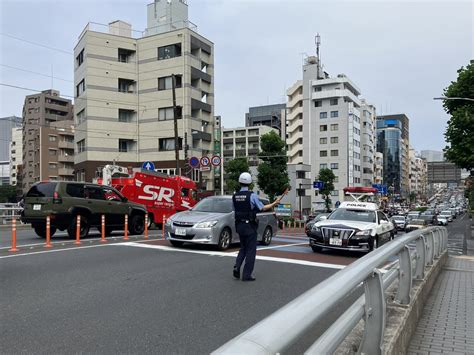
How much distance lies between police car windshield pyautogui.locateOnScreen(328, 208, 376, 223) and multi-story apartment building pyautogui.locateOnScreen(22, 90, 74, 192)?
66.2 meters

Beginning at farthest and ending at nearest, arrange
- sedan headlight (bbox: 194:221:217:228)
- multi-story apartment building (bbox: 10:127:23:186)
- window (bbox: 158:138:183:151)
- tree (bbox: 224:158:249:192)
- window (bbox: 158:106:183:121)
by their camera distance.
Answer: multi-story apartment building (bbox: 10:127:23:186)
tree (bbox: 224:158:249:192)
window (bbox: 158:138:183:151)
window (bbox: 158:106:183:121)
sedan headlight (bbox: 194:221:217:228)

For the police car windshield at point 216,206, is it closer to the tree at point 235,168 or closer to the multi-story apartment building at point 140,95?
the multi-story apartment building at point 140,95

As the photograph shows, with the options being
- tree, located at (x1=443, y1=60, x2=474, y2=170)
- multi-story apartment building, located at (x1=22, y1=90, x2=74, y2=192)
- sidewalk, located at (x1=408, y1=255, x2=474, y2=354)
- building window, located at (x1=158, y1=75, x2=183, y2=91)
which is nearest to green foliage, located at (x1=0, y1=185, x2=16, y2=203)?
multi-story apartment building, located at (x1=22, y1=90, x2=74, y2=192)

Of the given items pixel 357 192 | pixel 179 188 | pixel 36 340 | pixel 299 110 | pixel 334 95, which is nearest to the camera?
pixel 36 340

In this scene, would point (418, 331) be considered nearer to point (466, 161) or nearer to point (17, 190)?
point (466, 161)

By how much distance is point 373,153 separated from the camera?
101 meters

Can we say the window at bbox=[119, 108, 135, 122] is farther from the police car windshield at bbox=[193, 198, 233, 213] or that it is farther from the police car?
the police car

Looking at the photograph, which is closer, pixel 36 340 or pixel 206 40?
pixel 36 340

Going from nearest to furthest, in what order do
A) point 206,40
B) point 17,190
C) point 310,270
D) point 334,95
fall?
point 310,270 < point 206,40 < point 334,95 < point 17,190

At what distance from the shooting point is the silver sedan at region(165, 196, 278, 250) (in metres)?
11.3

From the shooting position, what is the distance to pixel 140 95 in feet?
168

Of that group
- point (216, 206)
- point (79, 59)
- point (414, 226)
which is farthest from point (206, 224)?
point (79, 59)

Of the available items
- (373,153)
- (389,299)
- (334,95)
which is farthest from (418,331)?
(373,153)

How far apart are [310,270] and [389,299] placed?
4009 millimetres
